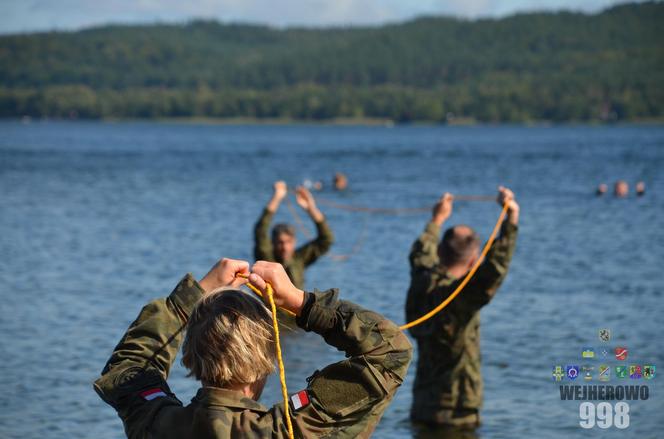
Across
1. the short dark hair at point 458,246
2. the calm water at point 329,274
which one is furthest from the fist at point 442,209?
the calm water at point 329,274

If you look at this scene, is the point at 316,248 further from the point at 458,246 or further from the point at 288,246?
the point at 458,246

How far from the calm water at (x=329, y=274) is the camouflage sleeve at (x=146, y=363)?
297 inches

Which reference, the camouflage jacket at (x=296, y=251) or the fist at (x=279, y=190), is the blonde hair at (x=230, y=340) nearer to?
the fist at (x=279, y=190)

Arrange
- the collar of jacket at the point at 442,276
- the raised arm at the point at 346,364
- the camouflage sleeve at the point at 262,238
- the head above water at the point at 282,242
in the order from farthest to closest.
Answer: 1. the head above water at the point at 282,242
2. the camouflage sleeve at the point at 262,238
3. the collar of jacket at the point at 442,276
4. the raised arm at the point at 346,364

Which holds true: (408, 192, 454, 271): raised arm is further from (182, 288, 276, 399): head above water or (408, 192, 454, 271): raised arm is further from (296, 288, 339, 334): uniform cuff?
(182, 288, 276, 399): head above water

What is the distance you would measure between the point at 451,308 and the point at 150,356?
5332 millimetres

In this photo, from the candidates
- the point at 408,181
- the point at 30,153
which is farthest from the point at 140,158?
the point at 408,181

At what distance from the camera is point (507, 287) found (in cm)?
2275

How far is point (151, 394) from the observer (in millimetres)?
3855

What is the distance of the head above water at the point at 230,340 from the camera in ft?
11.8

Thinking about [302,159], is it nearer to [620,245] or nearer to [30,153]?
[30,153]

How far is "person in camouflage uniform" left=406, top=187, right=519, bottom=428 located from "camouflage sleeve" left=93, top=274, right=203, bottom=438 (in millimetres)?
→ 4878

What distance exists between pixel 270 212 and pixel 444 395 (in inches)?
175

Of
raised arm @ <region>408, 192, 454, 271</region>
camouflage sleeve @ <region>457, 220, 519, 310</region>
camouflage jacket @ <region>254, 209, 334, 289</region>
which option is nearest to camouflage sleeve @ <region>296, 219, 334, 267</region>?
camouflage jacket @ <region>254, 209, 334, 289</region>
